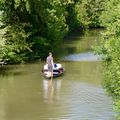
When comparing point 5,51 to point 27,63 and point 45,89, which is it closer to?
point 27,63

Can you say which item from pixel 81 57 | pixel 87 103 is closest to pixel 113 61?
pixel 87 103

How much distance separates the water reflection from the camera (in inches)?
913

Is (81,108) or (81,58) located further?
(81,58)

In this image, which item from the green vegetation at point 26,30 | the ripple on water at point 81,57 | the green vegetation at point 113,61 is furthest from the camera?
the ripple on water at point 81,57

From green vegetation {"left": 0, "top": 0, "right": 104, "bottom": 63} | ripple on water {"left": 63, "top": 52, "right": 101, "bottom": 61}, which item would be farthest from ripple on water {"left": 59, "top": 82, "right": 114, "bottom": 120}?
ripple on water {"left": 63, "top": 52, "right": 101, "bottom": 61}

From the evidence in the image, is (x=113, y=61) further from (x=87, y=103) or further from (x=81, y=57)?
(x=81, y=57)

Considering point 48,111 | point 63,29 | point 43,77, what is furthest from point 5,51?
point 63,29

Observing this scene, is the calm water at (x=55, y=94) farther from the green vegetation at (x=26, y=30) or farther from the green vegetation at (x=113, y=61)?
the green vegetation at (x=113, y=61)

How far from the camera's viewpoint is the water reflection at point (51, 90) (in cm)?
2319

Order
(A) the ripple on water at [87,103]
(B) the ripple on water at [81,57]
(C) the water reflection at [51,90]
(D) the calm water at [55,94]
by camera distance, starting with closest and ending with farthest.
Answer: (A) the ripple on water at [87,103] → (D) the calm water at [55,94] → (C) the water reflection at [51,90] → (B) the ripple on water at [81,57]

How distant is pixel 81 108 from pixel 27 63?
1221 cm

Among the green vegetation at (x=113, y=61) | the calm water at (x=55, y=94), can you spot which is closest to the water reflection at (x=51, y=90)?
the calm water at (x=55, y=94)

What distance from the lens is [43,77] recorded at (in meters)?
28.2

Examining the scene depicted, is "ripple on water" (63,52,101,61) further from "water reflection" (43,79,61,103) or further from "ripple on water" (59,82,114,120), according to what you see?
"ripple on water" (59,82,114,120)
